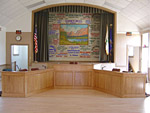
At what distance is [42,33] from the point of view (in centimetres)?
→ 992

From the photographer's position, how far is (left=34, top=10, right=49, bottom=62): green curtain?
9891mm

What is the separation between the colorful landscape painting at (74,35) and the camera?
10.3 meters

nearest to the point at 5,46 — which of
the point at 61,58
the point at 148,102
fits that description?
the point at 61,58

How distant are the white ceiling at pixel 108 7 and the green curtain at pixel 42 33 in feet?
2.06

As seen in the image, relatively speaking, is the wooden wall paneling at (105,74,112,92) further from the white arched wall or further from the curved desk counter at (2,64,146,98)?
the white arched wall

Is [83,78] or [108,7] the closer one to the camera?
[83,78]

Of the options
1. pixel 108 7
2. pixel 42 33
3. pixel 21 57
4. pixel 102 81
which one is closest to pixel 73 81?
pixel 102 81

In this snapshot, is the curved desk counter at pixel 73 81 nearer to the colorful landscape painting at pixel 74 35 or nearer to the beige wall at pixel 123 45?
the beige wall at pixel 123 45

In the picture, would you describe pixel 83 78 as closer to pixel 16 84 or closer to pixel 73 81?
pixel 73 81

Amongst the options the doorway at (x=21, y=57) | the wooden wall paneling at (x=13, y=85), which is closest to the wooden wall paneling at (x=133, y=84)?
the wooden wall paneling at (x=13, y=85)

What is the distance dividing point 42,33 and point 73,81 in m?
4.27

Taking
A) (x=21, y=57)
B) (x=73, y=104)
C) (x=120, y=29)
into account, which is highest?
(x=120, y=29)

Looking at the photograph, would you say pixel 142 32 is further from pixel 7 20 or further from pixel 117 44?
pixel 7 20

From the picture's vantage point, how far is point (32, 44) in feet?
31.7
